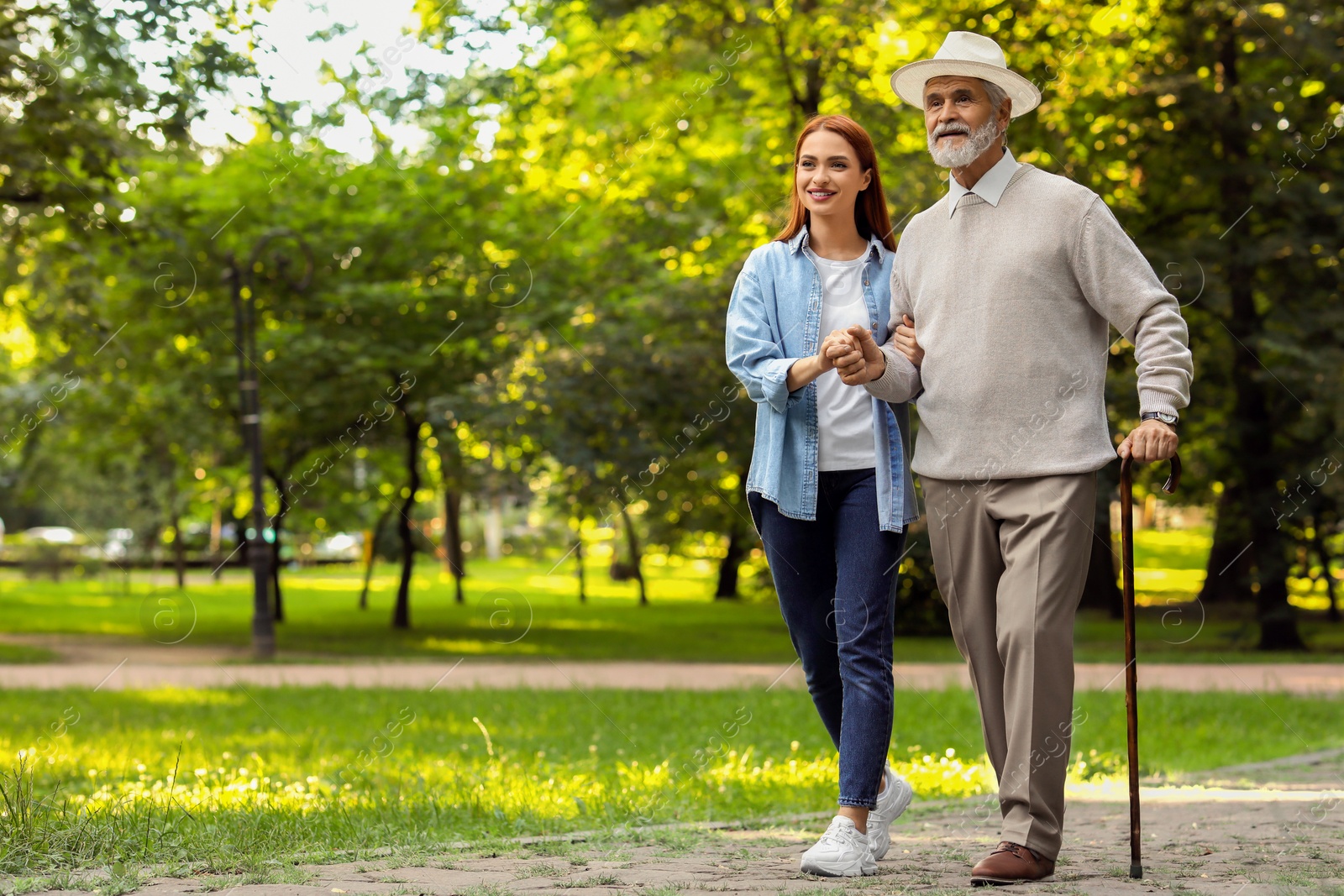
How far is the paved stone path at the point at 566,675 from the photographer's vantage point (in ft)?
40.6

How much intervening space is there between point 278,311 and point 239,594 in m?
17.3

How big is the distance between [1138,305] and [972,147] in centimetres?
65

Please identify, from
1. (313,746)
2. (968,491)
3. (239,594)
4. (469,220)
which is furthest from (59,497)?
(968,491)

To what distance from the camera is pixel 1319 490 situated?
15.6 m

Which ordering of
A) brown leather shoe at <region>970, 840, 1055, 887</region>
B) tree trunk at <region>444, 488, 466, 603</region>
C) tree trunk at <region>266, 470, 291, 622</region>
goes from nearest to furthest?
brown leather shoe at <region>970, 840, 1055, 887</region>
tree trunk at <region>266, 470, 291, 622</region>
tree trunk at <region>444, 488, 466, 603</region>

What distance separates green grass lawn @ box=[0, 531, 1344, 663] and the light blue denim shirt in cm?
1145

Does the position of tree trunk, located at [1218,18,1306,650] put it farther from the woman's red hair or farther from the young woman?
the young woman

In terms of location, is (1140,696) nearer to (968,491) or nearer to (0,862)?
(968,491)

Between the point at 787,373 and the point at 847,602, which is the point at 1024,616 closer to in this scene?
the point at 847,602

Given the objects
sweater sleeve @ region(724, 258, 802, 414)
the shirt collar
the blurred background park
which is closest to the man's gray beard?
the shirt collar

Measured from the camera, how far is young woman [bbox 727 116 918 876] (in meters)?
3.94

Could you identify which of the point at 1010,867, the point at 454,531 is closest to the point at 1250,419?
the point at 1010,867

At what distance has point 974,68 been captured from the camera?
12.5ft

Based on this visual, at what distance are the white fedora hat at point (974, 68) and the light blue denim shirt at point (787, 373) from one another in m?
0.57
